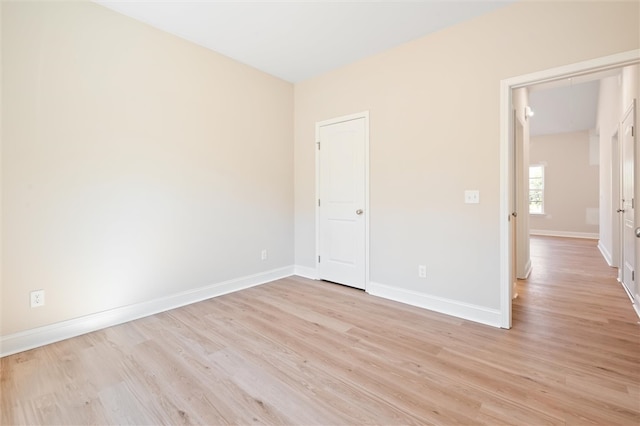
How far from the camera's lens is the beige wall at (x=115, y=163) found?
2.15 m

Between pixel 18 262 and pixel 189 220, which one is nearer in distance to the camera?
pixel 18 262

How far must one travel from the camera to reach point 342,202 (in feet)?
12.3

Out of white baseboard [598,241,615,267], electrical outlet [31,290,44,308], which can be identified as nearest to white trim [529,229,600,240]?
white baseboard [598,241,615,267]

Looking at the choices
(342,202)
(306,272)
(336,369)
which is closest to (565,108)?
(342,202)

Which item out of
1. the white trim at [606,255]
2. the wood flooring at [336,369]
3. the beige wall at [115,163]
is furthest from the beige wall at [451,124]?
the white trim at [606,255]

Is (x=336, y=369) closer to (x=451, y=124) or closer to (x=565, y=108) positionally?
(x=451, y=124)

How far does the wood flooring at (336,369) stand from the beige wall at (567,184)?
6.48m

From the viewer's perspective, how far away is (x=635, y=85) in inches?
116

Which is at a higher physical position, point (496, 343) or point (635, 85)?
point (635, 85)

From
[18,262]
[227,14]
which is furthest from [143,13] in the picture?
[18,262]

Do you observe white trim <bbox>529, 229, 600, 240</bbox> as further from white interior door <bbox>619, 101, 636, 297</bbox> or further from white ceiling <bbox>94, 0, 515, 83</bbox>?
white ceiling <bbox>94, 0, 515, 83</bbox>

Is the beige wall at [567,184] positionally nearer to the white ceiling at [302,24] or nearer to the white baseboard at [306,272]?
the white ceiling at [302,24]

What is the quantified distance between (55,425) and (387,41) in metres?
3.86

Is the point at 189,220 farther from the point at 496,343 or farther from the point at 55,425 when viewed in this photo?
the point at 496,343
